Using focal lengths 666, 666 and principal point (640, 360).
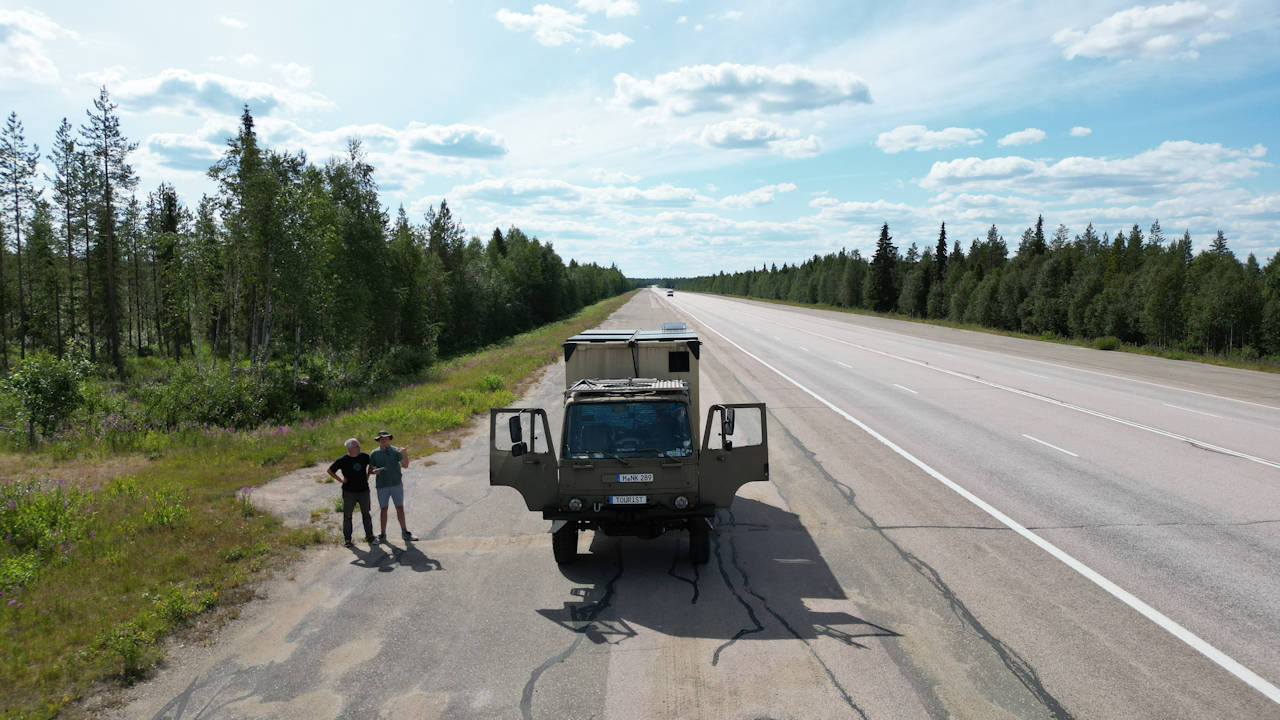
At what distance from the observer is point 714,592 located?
710cm

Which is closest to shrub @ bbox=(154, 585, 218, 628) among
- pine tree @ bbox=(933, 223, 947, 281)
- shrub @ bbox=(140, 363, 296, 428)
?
shrub @ bbox=(140, 363, 296, 428)

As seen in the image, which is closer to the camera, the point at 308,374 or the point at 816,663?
the point at 816,663

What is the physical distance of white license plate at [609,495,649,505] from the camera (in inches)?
287

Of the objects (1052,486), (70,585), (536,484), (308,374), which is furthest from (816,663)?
(308,374)

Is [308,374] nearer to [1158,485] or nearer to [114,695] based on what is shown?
[114,695]

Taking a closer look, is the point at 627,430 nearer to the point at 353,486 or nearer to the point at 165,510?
the point at 353,486

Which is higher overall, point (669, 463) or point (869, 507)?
point (669, 463)

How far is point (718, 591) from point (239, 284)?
81.9 feet

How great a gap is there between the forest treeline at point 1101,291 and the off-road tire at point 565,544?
37.0m

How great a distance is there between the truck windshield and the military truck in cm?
1

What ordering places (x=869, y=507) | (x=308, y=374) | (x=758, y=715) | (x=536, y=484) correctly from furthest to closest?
1. (x=308, y=374)
2. (x=869, y=507)
3. (x=536, y=484)
4. (x=758, y=715)

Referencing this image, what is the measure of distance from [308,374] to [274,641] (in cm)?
2499

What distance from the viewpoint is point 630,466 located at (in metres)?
7.32

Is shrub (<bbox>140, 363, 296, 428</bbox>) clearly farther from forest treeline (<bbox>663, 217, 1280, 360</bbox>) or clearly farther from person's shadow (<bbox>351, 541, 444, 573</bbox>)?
forest treeline (<bbox>663, 217, 1280, 360</bbox>)
